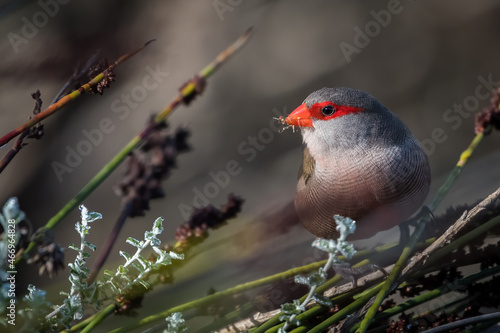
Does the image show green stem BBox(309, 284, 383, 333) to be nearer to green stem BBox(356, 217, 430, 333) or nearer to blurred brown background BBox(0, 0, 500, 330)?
green stem BBox(356, 217, 430, 333)

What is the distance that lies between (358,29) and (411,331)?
1.32 feet

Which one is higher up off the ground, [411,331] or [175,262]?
[175,262]

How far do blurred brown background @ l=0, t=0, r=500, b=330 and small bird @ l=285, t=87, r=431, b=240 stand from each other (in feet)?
0.34

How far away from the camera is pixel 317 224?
2.10ft

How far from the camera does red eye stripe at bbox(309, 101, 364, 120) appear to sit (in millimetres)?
600

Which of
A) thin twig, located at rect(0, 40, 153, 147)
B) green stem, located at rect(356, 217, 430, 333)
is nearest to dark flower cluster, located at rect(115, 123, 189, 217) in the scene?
thin twig, located at rect(0, 40, 153, 147)

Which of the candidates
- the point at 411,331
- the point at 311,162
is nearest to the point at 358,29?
the point at 311,162

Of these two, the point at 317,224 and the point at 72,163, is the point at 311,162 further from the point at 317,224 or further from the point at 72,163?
the point at 72,163

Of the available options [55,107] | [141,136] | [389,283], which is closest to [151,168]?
[141,136]

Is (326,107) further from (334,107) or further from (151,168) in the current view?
(151,168)

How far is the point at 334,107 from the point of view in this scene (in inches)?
23.8

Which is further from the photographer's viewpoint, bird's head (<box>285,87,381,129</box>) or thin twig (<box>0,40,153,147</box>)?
bird's head (<box>285,87,381,129</box>)

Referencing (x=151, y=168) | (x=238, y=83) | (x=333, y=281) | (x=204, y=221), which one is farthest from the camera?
(x=238, y=83)

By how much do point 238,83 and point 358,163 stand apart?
0.87ft
